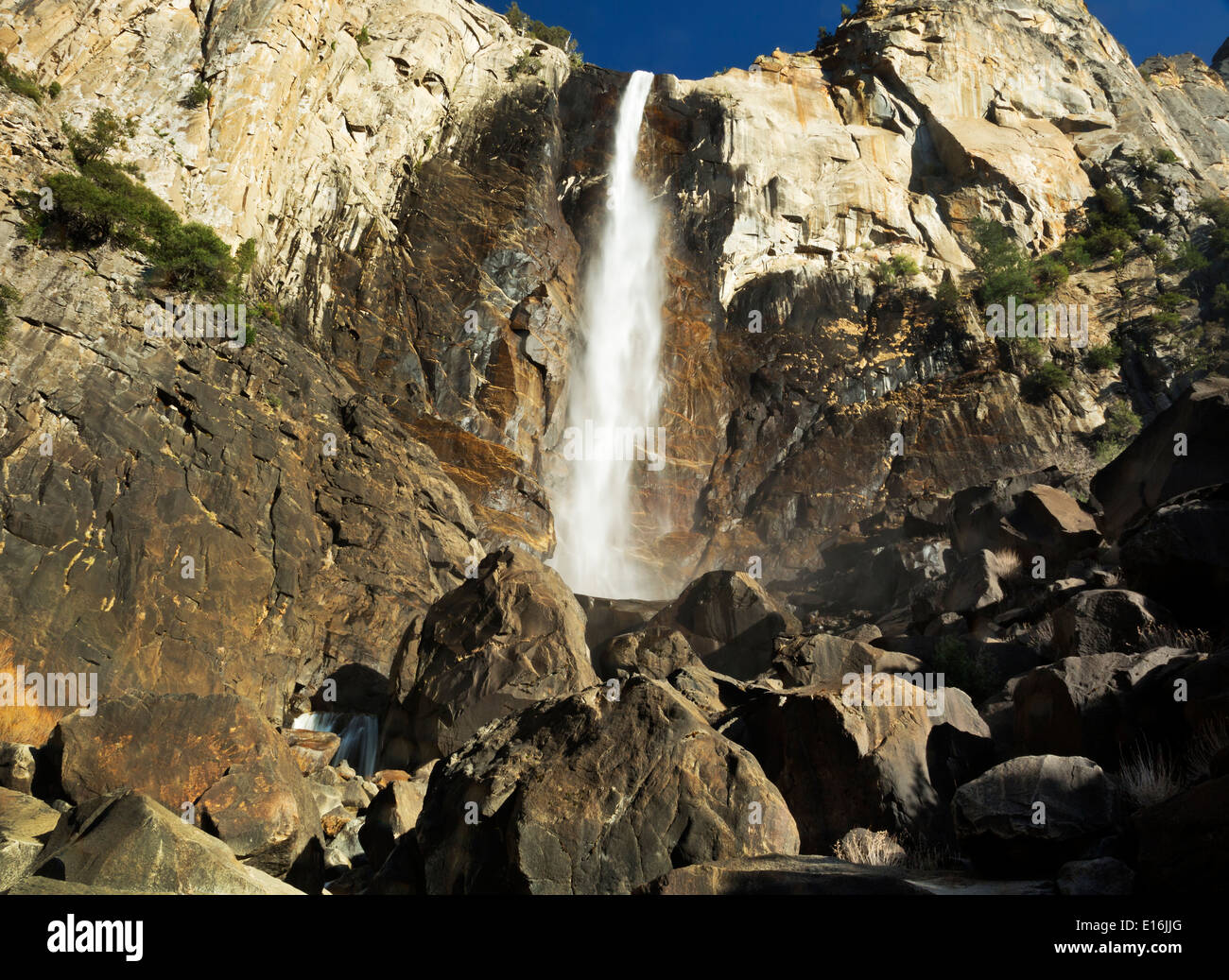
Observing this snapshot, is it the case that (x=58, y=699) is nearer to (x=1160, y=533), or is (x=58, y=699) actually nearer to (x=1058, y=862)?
(x=1058, y=862)

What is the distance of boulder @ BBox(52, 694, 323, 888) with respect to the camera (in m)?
12.0

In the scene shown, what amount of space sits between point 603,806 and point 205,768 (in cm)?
713

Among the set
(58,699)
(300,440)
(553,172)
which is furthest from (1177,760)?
(553,172)

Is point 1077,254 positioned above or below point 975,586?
above

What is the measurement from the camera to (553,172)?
45.9 m

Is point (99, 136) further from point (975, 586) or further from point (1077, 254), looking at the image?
point (1077, 254)

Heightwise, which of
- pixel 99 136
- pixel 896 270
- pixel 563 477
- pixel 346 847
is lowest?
pixel 346 847

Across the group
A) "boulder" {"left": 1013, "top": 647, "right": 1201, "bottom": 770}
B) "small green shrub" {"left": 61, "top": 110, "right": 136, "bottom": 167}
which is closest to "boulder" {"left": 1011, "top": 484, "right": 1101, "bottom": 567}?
"boulder" {"left": 1013, "top": 647, "right": 1201, "bottom": 770}

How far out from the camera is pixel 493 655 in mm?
18078

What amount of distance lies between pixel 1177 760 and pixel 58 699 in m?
19.2

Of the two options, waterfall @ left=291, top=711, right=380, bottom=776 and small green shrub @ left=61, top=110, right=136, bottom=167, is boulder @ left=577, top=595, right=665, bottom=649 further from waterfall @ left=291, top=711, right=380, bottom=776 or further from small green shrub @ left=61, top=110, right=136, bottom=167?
small green shrub @ left=61, top=110, right=136, bottom=167

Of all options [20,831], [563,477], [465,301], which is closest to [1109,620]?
[20,831]

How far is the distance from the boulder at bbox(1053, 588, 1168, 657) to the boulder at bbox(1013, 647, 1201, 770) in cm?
143

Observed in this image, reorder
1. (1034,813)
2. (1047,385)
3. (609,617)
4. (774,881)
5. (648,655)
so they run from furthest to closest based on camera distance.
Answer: (1047,385) → (609,617) → (648,655) → (1034,813) → (774,881)
